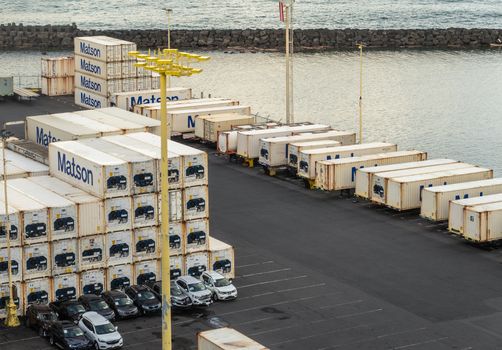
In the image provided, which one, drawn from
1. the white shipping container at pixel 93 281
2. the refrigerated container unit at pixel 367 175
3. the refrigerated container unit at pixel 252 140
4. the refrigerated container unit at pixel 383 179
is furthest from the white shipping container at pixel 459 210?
the refrigerated container unit at pixel 252 140

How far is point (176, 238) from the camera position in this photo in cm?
7006

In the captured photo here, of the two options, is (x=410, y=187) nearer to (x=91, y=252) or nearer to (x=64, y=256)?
(x=91, y=252)

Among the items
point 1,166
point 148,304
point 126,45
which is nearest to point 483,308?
point 148,304

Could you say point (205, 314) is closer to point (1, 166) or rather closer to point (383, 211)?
point (1, 166)

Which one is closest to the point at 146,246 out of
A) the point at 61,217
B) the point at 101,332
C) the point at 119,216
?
the point at 119,216

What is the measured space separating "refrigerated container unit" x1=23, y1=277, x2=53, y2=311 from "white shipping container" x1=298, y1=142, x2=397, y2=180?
33.2 meters

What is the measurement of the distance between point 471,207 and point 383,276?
10353 mm

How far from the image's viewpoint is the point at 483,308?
67.3 meters

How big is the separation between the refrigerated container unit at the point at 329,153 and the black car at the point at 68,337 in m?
36.9

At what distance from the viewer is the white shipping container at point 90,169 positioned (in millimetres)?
67875

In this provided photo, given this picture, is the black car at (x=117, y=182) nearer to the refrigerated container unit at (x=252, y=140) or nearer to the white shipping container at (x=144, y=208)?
the white shipping container at (x=144, y=208)

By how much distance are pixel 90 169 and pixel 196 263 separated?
Result: 8675 mm

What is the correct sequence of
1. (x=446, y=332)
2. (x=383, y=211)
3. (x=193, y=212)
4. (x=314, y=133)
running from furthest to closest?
1. (x=314, y=133)
2. (x=383, y=211)
3. (x=193, y=212)
4. (x=446, y=332)

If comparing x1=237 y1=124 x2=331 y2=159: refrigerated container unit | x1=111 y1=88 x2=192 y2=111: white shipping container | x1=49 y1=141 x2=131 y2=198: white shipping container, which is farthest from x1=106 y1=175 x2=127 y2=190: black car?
x1=111 y1=88 x2=192 y2=111: white shipping container
